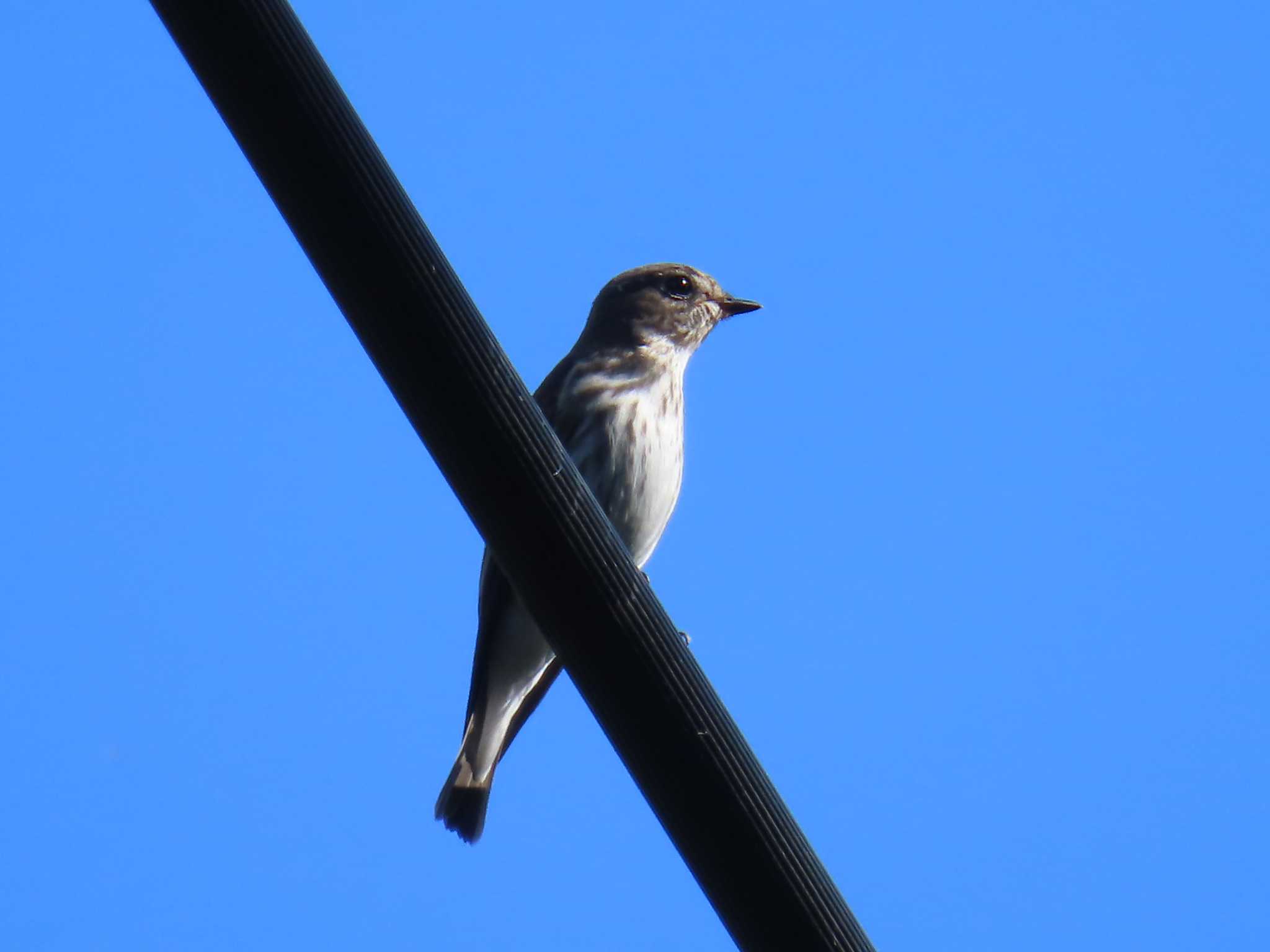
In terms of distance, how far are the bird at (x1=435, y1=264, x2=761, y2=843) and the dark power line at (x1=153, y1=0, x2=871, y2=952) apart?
3.36 meters

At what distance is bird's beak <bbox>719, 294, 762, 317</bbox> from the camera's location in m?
8.42

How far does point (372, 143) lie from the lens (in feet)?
9.80

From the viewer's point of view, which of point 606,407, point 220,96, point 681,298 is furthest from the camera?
point 681,298

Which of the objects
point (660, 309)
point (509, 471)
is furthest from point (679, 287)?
point (509, 471)

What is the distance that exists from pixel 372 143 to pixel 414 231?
212 mm

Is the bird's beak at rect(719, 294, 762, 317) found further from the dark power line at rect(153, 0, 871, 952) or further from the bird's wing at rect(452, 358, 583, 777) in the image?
the dark power line at rect(153, 0, 871, 952)

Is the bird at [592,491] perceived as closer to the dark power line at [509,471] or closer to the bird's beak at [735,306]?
the bird's beak at [735,306]

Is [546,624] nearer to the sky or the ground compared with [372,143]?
nearer to the ground

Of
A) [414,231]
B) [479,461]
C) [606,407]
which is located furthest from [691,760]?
[606,407]

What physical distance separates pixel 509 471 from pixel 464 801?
3.71 meters

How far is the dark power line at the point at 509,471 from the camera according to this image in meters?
2.91

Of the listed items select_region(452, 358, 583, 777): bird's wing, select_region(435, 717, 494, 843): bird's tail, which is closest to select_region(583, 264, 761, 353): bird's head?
select_region(452, 358, 583, 777): bird's wing

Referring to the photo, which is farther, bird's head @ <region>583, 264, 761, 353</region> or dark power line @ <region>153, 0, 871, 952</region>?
bird's head @ <region>583, 264, 761, 353</region>

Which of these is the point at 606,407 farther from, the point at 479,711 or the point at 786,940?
the point at 786,940
